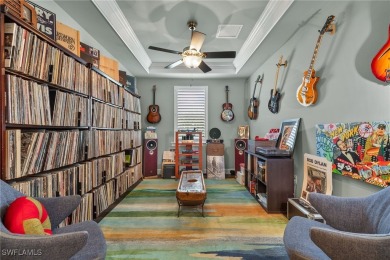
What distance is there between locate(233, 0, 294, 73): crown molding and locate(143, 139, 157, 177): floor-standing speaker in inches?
107

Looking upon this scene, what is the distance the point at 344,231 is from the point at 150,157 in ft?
13.6

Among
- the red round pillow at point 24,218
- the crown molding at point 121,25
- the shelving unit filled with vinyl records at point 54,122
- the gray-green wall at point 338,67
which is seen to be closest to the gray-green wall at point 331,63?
the gray-green wall at point 338,67

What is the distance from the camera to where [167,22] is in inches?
118

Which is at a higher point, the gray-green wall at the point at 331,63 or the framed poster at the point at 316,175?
the gray-green wall at the point at 331,63

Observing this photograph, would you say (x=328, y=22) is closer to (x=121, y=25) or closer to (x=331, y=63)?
(x=331, y=63)

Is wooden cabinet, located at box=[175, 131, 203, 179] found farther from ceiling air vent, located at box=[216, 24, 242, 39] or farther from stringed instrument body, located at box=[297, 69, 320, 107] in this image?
stringed instrument body, located at box=[297, 69, 320, 107]

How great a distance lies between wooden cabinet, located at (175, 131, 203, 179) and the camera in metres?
4.79

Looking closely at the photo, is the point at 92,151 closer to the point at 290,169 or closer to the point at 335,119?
the point at 290,169

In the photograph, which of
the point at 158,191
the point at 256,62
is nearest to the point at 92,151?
the point at 158,191

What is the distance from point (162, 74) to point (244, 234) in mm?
3817

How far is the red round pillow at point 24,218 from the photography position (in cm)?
111

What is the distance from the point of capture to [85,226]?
4.81 ft

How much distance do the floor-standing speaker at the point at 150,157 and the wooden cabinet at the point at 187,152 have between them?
59 cm

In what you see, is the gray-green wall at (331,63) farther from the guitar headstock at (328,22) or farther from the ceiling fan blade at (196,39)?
the ceiling fan blade at (196,39)
